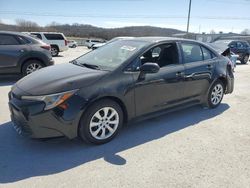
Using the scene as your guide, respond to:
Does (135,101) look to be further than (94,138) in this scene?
Yes

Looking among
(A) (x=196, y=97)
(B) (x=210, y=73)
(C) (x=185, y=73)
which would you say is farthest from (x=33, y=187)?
(B) (x=210, y=73)

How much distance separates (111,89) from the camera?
386 centimetres

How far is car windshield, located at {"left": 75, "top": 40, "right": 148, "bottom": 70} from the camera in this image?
4.28 m

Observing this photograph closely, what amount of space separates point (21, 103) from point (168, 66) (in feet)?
8.29

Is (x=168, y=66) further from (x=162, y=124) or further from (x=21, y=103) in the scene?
(x=21, y=103)

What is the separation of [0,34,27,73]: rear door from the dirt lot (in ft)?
11.6

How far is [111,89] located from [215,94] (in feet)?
9.71

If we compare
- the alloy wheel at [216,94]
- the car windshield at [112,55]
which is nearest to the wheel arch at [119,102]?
the car windshield at [112,55]

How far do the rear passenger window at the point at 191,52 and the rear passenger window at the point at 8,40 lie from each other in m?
5.55

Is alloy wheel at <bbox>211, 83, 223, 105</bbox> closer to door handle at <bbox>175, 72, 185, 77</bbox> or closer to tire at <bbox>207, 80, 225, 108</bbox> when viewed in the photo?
tire at <bbox>207, 80, 225, 108</bbox>

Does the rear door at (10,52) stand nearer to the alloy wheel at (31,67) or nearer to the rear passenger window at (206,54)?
the alloy wheel at (31,67)

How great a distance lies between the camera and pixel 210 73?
18.2ft

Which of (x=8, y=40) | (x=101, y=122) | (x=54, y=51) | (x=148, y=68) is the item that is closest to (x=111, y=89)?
(x=101, y=122)

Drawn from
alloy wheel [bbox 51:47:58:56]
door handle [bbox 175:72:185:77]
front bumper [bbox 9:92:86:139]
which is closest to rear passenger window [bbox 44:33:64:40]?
alloy wheel [bbox 51:47:58:56]
